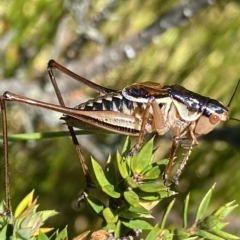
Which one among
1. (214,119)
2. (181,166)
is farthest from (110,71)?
(181,166)

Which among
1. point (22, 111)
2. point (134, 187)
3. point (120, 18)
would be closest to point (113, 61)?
point (120, 18)

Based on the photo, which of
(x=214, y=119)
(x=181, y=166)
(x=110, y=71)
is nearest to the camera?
(x=181, y=166)

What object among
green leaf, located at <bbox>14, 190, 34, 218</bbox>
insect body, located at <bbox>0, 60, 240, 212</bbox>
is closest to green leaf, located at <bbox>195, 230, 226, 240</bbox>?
green leaf, located at <bbox>14, 190, 34, 218</bbox>

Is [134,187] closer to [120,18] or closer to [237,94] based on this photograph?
[237,94]

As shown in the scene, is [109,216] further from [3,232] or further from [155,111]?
[155,111]

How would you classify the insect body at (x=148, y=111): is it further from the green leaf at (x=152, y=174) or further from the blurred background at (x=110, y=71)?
the green leaf at (x=152, y=174)

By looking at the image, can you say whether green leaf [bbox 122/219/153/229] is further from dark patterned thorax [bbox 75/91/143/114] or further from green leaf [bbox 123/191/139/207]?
dark patterned thorax [bbox 75/91/143/114]
